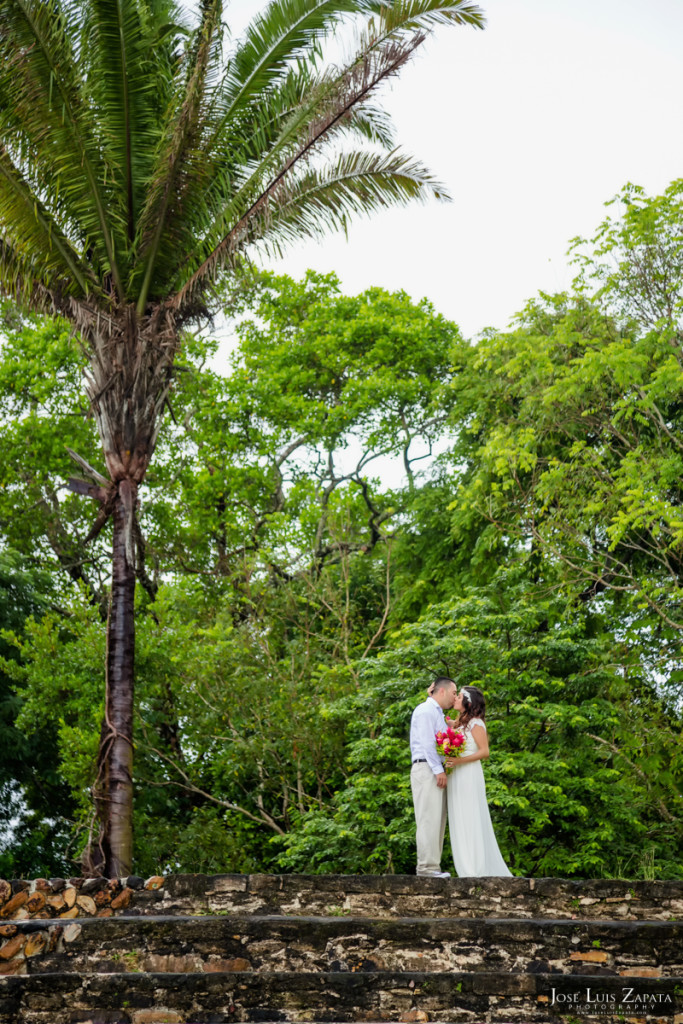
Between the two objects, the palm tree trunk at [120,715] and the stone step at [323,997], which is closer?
the stone step at [323,997]

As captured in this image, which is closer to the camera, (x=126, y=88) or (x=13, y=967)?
(x=13, y=967)

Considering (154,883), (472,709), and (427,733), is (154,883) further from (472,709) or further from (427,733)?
(472,709)

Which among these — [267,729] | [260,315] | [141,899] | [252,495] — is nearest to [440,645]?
[267,729]

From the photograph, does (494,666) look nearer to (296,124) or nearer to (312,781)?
(312,781)

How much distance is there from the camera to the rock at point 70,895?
6844 mm

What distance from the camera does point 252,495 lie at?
21.7m

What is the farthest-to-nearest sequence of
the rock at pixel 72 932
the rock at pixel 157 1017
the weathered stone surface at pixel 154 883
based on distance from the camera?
1. the weathered stone surface at pixel 154 883
2. the rock at pixel 72 932
3. the rock at pixel 157 1017

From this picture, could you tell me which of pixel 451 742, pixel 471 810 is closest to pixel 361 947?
pixel 471 810

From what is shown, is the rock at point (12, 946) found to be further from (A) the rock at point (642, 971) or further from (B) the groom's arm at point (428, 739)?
(A) the rock at point (642, 971)

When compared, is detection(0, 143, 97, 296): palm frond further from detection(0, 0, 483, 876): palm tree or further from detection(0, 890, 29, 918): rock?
detection(0, 890, 29, 918): rock

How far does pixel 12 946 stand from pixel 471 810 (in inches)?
141

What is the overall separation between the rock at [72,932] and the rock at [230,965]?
32.4 inches

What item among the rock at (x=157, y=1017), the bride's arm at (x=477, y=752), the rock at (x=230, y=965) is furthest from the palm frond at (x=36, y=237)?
the rock at (x=157, y=1017)

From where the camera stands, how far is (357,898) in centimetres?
685
